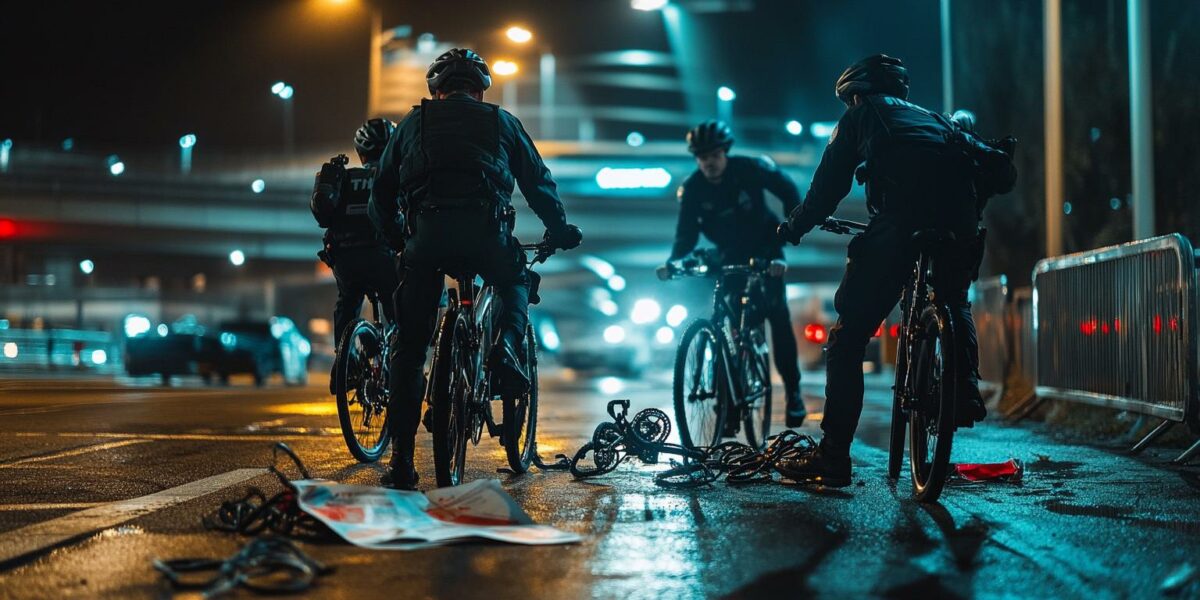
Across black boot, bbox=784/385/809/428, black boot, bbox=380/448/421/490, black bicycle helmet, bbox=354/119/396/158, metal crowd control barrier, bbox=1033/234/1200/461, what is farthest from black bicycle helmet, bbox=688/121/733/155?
black boot, bbox=380/448/421/490

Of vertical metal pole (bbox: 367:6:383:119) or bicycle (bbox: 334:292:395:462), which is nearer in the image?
→ bicycle (bbox: 334:292:395:462)

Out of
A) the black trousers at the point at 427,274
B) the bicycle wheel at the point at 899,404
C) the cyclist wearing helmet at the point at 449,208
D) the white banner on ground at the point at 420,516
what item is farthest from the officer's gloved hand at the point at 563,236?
the white banner on ground at the point at 420,516

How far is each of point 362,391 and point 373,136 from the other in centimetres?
140

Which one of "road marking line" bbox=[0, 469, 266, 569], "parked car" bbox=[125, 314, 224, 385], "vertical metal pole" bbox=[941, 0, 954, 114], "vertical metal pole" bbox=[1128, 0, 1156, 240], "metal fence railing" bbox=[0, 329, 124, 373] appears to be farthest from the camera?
"metal fence railing" bbox=[0, 329, 124, 373]

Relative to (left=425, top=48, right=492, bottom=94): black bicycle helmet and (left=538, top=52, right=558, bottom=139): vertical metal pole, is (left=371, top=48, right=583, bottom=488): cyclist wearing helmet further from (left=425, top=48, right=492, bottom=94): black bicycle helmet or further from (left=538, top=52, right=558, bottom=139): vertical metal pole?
(left=538, top=52, right=558, bottom=139): vertical metal pole

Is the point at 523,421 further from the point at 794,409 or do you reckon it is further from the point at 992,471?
the point at 794,409

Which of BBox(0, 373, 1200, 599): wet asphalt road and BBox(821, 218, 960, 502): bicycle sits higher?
BBox(821, 218, 960, 502): bicycle

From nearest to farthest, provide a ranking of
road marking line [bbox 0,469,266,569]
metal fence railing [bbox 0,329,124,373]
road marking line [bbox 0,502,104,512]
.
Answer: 1. road marking line [bbox 0,469,266,569]
2. road marking line [bbox 0,502,104,512]
3. metal fence railing [bbox 0,329,124,373]

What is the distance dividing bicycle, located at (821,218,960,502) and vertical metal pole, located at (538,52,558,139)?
6628cm

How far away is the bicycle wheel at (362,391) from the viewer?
23.7ft

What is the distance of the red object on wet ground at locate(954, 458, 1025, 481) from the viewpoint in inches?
249

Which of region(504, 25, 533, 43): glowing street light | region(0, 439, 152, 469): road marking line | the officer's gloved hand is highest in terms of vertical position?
region(504, 25, 533, 43): glowing street light

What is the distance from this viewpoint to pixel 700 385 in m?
7.80

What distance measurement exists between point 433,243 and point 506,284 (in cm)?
51
